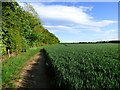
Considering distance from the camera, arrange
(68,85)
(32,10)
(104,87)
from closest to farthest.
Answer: (104,87) < (68,85) < (32,10)

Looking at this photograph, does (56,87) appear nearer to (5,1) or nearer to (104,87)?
(104,87)

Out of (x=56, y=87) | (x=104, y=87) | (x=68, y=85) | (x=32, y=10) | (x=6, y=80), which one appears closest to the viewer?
(x=104, y=87)

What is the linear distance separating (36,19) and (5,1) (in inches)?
1661

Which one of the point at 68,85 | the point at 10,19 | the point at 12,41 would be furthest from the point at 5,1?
the point at 68,85

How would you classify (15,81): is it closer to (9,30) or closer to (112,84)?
(112,84)

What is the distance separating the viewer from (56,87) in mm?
11188

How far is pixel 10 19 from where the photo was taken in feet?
82.6

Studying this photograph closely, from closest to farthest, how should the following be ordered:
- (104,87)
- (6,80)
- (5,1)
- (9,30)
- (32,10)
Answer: (104,87) < (6,80) < (5,1) < (9,30) < (32,10)

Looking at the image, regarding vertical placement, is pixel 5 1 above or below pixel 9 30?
above

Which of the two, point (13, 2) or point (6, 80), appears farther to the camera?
point (13, 2)

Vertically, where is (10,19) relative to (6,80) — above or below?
above

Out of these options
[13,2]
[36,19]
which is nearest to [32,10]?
[36,19]

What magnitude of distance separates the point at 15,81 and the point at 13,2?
9.53 metres

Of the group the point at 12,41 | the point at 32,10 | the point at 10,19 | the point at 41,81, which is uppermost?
the point at 32,10
